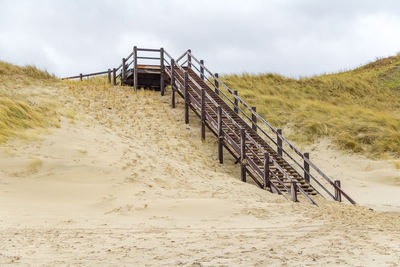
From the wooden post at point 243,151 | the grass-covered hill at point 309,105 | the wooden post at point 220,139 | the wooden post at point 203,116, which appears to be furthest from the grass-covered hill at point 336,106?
the wooden post at point 243,151

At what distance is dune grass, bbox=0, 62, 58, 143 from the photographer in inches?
567

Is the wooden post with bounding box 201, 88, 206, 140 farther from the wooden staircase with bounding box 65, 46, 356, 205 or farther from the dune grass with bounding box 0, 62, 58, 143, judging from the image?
the dune grass with bounding box 0, 62, 58, 143

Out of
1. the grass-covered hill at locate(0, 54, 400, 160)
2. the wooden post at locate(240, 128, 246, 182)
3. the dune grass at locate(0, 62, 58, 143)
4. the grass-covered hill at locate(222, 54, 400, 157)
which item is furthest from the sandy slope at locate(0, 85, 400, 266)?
the grass-covered hill at locate(222, 54, 400, 157)

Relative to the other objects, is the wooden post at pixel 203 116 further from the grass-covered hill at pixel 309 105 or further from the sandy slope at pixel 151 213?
the grass-covered hill at pixel 309 105

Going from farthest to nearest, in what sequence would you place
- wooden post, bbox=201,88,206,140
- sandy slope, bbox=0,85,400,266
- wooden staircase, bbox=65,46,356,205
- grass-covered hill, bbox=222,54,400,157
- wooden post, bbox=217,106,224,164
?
grass-covered hill, bbox=222,54,400,157 < wooden post, bbox=201,88,206,140 < wooden post, bbox=217,106,224,164 < wooden staircase, bbox=65,46,356,205 < sandy slope, bbox=0,85,400,266

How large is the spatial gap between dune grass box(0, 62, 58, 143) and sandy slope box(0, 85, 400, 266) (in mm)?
871

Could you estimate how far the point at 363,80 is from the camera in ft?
104

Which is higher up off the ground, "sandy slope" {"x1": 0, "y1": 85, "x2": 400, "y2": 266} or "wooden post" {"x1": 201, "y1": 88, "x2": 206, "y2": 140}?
"wooden post" {"x1": 201, "y1": 88, "x2": 206, "y2": 140}

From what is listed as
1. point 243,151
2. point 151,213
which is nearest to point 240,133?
point 243,151

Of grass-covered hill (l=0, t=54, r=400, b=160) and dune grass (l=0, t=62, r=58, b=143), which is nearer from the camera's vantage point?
dune grass (l=0, t=62, r=58, b=143)

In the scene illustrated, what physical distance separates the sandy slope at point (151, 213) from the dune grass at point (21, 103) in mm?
871

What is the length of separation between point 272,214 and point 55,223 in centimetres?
453

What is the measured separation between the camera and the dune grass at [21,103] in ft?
47.3

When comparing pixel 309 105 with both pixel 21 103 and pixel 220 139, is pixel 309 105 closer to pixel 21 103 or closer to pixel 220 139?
pixel 220 139
